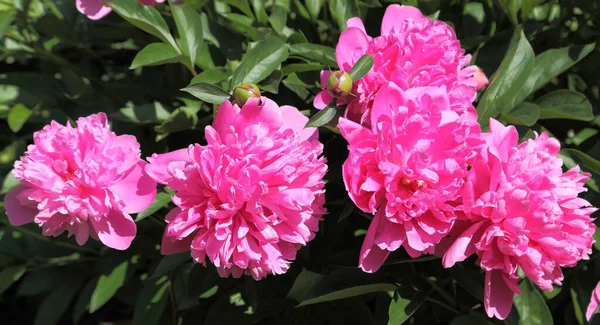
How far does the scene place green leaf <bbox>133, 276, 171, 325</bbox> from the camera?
4.23ft

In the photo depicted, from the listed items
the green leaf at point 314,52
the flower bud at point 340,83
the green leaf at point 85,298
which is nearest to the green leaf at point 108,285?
the green leaf at point 85,298

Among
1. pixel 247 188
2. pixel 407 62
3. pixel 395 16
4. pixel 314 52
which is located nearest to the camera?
pixel 247 188

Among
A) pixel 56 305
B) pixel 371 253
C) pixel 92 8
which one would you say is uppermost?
pixel 92 8

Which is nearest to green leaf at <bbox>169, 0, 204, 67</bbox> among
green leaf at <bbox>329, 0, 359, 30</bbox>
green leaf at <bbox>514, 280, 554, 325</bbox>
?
green leaf at <bbox>329, 0, 359, 30</bbox>

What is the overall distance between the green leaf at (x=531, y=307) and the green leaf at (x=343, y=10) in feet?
1.80

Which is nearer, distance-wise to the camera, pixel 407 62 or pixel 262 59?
pixel 407 62

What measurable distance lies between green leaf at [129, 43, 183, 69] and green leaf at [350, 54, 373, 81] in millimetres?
333

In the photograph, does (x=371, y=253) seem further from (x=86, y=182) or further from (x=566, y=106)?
(x=566, y=106)

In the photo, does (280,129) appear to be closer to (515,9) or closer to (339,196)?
(339,196)

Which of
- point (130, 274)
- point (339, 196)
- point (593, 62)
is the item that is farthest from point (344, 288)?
point (593, 62)

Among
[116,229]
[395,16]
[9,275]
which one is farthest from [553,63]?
[9,275]

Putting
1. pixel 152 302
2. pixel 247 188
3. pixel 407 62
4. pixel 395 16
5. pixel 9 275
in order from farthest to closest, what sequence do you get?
pixel 9 275
pixel 152 302
pixel 395 16
pixel 407 62
pixel 247 188

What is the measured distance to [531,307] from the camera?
110 cm

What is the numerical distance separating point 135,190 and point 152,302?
411 mm
